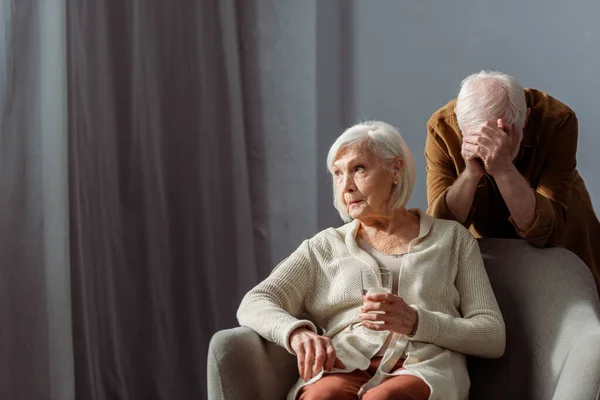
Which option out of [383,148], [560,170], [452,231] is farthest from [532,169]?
[383,148]

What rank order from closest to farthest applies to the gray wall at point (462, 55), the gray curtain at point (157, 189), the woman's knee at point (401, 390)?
the woman's knee at point (401, 390) < the gray curtain at point (157, 189) < the gray wall at point (462, 55)

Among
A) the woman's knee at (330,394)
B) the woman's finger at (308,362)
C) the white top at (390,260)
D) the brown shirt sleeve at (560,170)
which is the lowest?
the woman's knee at (330,394)

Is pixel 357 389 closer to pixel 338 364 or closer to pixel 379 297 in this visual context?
pixel 338 364

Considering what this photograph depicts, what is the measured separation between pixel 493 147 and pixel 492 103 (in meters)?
0.13

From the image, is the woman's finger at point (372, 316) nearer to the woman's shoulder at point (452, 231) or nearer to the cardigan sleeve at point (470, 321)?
the cardigan sleeve at point (470, 321)

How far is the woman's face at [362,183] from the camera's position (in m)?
2.07

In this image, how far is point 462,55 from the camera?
342 centimetres

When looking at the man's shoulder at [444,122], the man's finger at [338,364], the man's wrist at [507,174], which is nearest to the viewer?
the man's finger at [338,364]

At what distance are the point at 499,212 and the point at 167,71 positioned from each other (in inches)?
53.3

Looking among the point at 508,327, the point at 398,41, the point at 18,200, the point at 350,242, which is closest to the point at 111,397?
the point at 18,200

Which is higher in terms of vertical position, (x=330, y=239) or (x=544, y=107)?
(x=544, y=107)

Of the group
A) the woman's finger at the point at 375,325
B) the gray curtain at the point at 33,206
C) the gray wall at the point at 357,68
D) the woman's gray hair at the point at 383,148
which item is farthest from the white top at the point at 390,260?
the gray wall at the point at 357,68

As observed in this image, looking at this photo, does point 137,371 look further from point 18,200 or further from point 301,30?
point 301,30

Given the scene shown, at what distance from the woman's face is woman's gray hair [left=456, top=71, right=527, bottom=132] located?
0.27 metres
